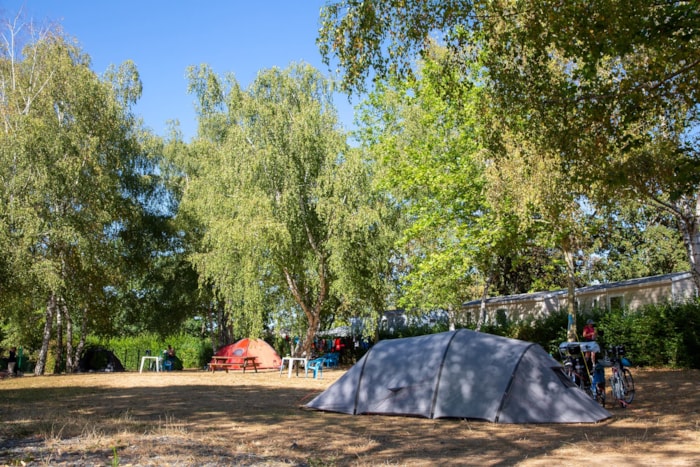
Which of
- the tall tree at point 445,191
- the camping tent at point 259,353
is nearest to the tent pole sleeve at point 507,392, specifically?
the tall tree at point 445,191

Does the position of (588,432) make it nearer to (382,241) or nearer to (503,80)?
(503,80)

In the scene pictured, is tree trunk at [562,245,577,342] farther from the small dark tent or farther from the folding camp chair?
the small dark tent

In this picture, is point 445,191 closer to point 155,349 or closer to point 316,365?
point 316,365

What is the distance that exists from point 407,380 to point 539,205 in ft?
26.2

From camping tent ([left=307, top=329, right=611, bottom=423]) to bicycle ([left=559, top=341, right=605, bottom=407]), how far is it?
188 cm

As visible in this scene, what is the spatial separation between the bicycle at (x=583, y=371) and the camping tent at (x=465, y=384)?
1.88m

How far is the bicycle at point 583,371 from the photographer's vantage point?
41.1ft

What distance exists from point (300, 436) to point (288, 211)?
54.0 feet

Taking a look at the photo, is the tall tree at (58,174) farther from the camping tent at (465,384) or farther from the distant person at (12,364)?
the camping tent at (465,384)

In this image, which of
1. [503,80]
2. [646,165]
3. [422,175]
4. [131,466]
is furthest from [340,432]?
[422,175]

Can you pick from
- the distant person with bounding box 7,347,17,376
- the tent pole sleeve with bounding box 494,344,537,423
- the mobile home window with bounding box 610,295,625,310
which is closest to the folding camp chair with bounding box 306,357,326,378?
the tent pole sleeve with bounding box 494,344,537,423

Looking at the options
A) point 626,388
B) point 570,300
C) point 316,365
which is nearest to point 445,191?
point 570,300

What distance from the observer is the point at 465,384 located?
10.8 meters

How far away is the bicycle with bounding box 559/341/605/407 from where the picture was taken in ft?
41.1
